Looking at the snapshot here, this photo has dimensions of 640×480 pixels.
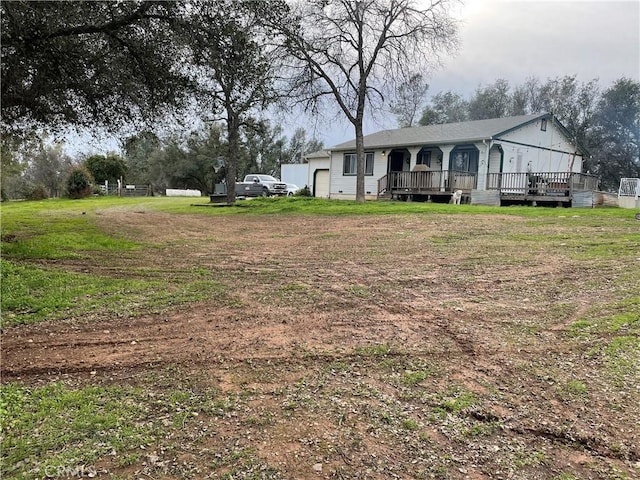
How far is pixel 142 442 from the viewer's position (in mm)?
2223

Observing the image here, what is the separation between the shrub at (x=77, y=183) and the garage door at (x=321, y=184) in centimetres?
1574

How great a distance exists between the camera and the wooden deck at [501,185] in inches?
679

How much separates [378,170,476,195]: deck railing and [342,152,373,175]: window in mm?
2599

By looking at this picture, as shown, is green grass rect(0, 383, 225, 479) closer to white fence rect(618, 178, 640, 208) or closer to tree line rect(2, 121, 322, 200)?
white fence rect(618, 178, 640, 208)

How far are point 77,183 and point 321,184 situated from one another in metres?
16.4

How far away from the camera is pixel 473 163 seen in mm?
21672

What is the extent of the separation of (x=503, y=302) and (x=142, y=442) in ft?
11.9

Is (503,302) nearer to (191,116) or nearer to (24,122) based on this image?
(191,116)

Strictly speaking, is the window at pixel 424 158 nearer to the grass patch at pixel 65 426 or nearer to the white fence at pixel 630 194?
the white fence at pixel 630 194

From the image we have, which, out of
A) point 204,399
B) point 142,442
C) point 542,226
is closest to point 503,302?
point 204,399

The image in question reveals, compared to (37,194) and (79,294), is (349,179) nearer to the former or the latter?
(37,194)

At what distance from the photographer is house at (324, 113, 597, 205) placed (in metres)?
18.3

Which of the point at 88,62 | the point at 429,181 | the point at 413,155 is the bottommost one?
the point at 429,181

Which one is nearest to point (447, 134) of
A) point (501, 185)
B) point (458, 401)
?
point (501, 185)
